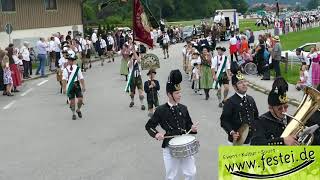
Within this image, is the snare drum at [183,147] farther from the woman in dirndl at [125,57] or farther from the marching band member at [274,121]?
the woman in dirndl at [125,57]

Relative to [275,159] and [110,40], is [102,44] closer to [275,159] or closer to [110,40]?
[110,40]

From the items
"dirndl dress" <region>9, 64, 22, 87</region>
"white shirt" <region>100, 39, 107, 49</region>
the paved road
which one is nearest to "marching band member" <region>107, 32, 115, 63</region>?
"white shirt" <region>100, 39, 107, 49</region>

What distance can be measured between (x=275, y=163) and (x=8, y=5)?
3696 cm

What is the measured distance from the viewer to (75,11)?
153 ft

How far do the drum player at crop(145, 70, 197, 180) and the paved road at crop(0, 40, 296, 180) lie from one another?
209cm

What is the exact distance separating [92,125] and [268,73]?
1082 centimetres

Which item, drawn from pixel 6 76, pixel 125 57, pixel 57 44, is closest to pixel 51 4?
pixel 57 44

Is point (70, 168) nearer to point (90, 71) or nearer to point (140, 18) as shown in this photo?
point (140, 18)

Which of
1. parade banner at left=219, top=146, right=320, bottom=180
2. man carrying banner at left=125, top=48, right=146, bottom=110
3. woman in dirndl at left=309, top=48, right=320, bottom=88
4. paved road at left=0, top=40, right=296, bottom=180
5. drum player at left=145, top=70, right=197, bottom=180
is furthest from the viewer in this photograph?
woman in dirndl at left=309, top=48, right=320, bottom=88

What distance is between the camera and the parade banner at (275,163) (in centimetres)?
577


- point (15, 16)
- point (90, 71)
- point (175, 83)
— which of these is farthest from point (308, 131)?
point (15, 16)

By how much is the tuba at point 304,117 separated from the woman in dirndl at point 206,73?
13787mm

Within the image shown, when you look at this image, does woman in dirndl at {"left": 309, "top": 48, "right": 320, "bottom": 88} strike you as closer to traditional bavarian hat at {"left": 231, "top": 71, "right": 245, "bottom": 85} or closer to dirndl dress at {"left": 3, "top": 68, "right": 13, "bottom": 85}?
traditional bavarian hat at {"left": 231, "top": 71, "right": 245, "bottom": 85}

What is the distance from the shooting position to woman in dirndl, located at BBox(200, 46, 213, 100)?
65.7ft
